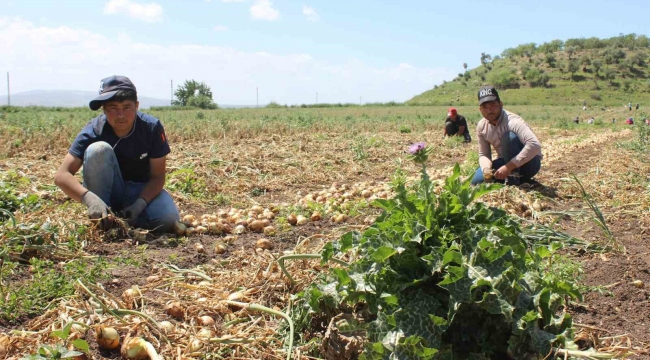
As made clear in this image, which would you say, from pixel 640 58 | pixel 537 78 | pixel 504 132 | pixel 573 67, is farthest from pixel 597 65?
pixel 504 132

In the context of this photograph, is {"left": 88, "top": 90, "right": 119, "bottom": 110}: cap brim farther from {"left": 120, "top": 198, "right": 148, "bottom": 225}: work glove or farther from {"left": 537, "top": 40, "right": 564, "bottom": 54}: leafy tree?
{"left": 537, "top": 40, "right": 564, "bottom": 54}: leafy tree

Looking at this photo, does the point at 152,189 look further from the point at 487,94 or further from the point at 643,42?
the point at 643,42

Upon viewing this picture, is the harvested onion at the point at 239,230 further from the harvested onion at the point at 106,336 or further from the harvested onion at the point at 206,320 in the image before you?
the harvested onion at the point at 106,336

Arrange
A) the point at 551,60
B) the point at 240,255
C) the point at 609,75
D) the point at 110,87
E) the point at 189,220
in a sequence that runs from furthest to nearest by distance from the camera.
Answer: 1. the point at 551,60
2. the point at 609,75
3. the point at 189,220
4. the point at 110,87
5. the point at 240,255

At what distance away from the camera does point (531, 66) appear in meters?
75.7

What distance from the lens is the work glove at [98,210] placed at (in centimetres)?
352

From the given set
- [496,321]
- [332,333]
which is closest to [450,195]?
[496,321]

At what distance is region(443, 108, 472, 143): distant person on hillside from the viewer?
11734 millimetres

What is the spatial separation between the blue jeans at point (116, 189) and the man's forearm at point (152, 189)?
0.06 meters

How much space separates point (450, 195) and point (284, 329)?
0.97m

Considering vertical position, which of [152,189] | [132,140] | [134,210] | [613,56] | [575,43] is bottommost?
[134,210]

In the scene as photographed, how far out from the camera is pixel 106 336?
2014mm

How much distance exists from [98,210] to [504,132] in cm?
402

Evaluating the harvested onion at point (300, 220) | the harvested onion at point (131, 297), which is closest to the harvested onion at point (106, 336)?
the harvested onion at point (131, 297)
